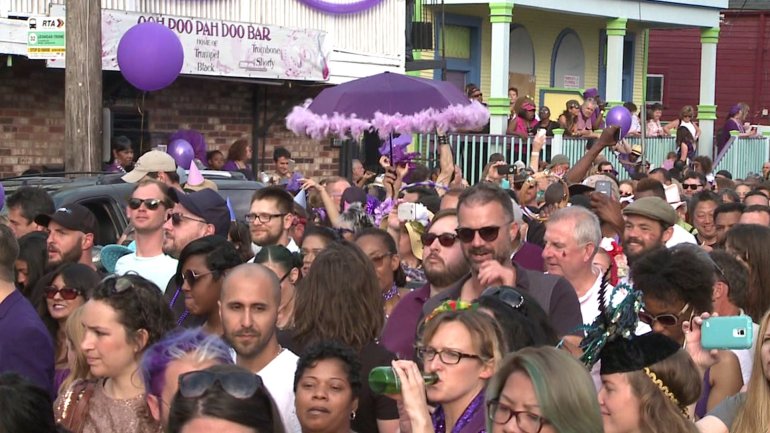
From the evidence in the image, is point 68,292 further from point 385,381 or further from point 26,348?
point 385,381

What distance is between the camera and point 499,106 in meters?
22.6

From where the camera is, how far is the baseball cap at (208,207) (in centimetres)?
790

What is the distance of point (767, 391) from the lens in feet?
15.4

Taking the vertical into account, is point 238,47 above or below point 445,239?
above

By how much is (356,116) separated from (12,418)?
27.0 feet

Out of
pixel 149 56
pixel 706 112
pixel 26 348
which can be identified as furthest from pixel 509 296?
pixel 706 112

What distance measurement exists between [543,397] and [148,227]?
4.41 meters

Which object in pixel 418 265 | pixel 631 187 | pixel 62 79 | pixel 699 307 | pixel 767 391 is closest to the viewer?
pixel 767 391

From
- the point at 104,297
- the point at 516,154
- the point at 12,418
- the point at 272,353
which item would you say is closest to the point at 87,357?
the point at 104,297

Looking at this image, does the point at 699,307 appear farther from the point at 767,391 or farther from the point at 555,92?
the point at 555,92

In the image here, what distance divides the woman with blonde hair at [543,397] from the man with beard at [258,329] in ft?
5.56

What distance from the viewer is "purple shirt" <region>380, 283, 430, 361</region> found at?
5.98 meters

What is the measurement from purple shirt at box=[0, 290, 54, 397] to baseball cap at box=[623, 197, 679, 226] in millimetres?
3845

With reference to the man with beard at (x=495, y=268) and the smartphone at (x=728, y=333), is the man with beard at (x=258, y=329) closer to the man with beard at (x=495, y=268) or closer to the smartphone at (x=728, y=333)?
the man with beard at (x=495, y=268)
